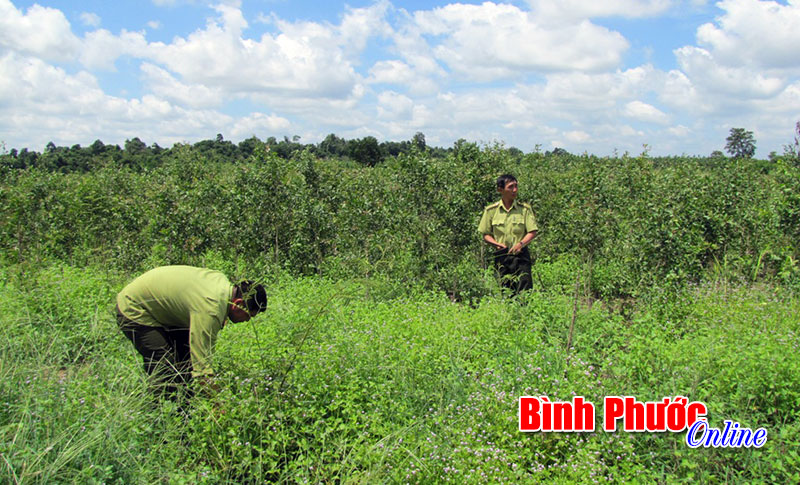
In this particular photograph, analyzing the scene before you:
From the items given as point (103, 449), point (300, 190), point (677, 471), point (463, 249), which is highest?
point (300, 190)

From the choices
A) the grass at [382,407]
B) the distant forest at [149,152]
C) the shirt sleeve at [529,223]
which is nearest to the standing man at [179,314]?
the grass at [382,407]

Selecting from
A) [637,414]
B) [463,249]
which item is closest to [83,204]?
[463,249]

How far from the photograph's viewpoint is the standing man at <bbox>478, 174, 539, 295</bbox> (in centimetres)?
586

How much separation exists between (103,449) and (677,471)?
327 cm

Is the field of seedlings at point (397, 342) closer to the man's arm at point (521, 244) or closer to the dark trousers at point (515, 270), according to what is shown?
the dark trousers at point (515, 270)

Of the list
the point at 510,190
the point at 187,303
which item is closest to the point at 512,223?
the point at 510,190

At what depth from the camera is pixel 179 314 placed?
350 cm

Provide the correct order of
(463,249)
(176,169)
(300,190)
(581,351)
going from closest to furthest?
(581,351) → (463,249) → (300,190) → (176,169)

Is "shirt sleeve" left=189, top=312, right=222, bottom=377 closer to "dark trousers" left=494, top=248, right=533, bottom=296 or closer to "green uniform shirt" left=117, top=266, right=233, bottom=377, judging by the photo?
"green uniform shirt" left=117, top=266, right=233, bottom=377

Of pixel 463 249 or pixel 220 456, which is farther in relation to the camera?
pixel 463 249

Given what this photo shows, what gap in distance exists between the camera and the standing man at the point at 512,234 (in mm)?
5859

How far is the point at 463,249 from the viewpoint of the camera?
7.72 meters

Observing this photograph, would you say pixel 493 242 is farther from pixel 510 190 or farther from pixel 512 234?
pixel 510 190

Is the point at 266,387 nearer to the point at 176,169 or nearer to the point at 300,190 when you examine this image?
the point at 300,190
